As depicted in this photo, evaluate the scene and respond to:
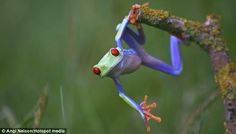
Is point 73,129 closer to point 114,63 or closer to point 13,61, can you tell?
point 13,61

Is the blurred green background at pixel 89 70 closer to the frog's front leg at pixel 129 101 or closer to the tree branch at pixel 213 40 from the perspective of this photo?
the tree branch at pixel 213 40

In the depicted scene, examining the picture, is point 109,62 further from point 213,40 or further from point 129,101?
point 213,40

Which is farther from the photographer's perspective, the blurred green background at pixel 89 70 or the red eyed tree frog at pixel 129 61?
the blurred green background at pixel 89 70

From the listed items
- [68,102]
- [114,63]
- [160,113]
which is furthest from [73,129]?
[114,63]

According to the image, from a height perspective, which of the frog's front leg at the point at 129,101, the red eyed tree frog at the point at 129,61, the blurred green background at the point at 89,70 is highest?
the red eyed tree frog at the point at 129,61

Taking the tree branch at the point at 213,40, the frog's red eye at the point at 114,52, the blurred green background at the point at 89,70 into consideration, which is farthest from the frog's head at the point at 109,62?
the blurred green background at the point at 89,70

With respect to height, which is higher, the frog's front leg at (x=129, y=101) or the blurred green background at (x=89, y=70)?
the frog's front leg at (x=129, y=101)

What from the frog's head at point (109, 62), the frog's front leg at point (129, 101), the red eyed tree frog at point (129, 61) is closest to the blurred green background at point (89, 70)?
the red eyed tree frog at point (129, 61)
